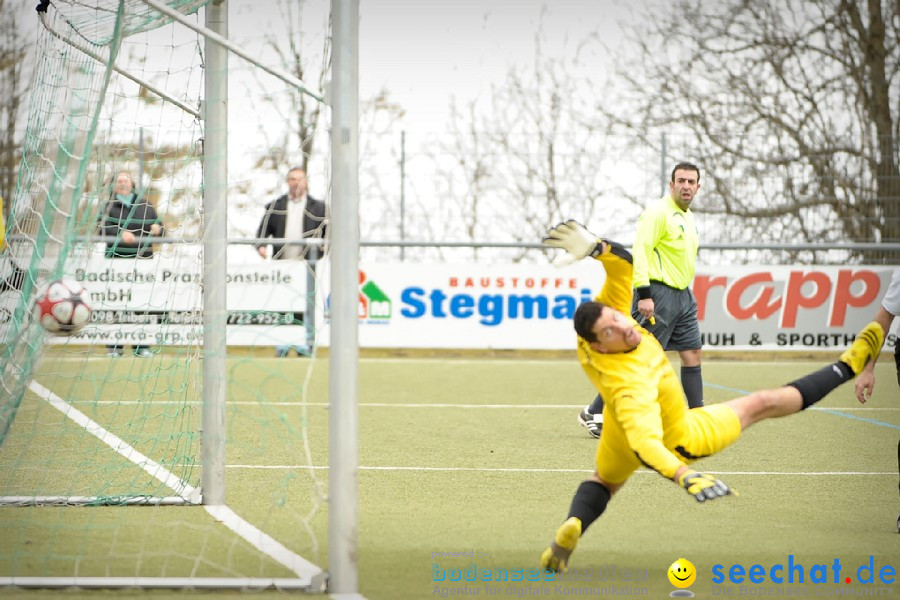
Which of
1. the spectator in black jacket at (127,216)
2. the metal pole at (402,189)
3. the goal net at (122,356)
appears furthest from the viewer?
the metal pole at (402,189)

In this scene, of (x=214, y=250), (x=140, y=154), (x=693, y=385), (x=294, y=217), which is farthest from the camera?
(x=294, y=217)

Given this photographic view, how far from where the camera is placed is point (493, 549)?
5121 millimetres

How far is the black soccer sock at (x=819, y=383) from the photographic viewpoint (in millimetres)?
5203

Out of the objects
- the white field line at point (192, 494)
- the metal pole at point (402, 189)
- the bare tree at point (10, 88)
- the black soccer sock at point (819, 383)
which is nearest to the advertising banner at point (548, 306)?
the metal pole at point (402, 189)

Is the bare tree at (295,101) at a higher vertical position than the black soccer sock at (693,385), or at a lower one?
higher

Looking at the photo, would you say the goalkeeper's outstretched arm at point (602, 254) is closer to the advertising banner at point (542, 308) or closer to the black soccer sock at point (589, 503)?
the black soccer sock at point (589, 503)

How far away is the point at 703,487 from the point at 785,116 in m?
16.7

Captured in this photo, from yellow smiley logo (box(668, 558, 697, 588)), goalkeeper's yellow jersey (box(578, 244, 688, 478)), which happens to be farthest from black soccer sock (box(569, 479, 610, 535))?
yellow smiley logo (box(668, 558, 697, 588))

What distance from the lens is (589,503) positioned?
482 centimetres

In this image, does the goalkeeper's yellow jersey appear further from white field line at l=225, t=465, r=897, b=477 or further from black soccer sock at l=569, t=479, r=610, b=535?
white field line at l=225, t=465, r=897, b=477

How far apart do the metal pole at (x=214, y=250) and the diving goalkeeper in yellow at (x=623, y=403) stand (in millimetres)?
1964

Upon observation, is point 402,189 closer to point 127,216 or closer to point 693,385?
point 693,385

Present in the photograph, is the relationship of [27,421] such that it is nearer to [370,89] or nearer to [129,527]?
[129,527]

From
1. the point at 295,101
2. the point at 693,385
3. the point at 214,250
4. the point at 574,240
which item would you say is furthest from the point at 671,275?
the point at 574,240
